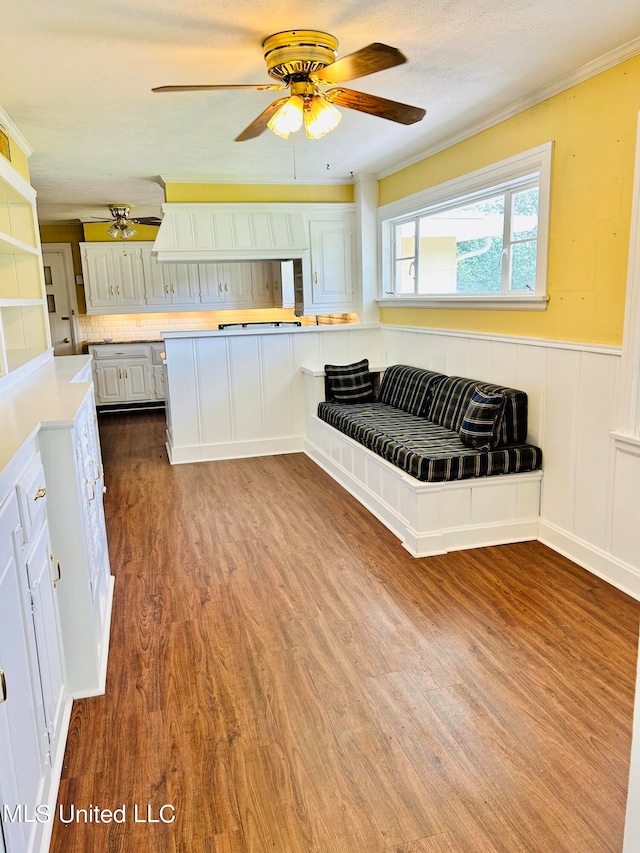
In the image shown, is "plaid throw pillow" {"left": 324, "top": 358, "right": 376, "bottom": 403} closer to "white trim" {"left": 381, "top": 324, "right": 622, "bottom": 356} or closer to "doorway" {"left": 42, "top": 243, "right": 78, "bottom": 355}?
"white trim" {"left": 381, "top": 324, "right": 622, "bottom": 356}

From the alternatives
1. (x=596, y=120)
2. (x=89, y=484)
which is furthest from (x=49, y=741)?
(x=596, y=120)

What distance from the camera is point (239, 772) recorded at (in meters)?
1.90

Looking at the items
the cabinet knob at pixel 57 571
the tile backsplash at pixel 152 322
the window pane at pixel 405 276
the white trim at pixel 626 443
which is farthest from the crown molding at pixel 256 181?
the cabinet knob at pixel 57 571

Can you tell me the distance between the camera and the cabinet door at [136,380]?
8.08 meters

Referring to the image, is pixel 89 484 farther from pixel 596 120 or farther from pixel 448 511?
pixel 596 120

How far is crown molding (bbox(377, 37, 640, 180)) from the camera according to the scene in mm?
2809

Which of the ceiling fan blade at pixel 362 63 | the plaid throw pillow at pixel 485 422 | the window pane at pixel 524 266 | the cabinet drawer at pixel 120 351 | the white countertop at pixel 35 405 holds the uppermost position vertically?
the ceiling fan blade at pixel 362 63

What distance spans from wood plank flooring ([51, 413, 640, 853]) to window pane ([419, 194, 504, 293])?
1.89 metres

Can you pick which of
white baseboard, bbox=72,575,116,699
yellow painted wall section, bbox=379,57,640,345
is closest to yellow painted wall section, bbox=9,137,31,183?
white baseboard, bbox=72,575,116,699

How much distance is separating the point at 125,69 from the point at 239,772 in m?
3.00

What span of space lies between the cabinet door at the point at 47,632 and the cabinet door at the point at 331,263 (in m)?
4.35

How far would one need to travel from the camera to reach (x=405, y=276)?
556 cm

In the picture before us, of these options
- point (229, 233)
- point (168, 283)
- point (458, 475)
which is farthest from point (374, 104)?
point (168, 283)

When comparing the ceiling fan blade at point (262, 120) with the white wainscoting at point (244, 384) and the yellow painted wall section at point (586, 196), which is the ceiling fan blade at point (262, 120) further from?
the white wainscoting at point (244, 384)
